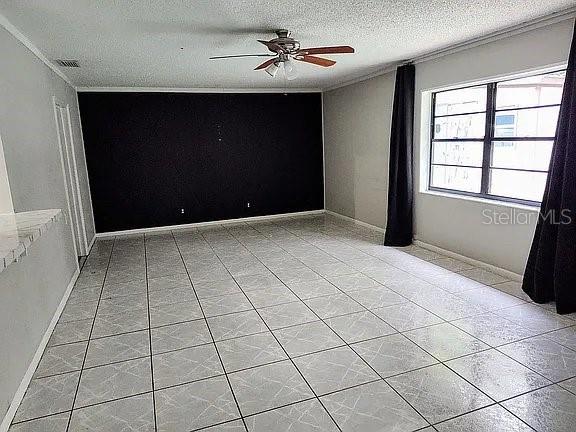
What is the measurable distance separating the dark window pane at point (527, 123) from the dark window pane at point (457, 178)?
0.53 m

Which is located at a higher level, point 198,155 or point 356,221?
point 198,155

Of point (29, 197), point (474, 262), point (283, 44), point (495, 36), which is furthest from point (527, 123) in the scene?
point (29, 197)

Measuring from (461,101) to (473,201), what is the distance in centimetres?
120

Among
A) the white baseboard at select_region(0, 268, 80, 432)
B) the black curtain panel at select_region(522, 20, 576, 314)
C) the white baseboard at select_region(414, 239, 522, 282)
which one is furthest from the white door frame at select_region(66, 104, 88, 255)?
the black curtain panel at select_region(522, 20, 576, 314)

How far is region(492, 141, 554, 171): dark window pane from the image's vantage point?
11.9ft

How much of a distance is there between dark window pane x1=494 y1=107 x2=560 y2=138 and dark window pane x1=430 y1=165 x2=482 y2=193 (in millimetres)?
527

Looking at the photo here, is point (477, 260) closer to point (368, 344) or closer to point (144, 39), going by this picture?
point (368, 344)

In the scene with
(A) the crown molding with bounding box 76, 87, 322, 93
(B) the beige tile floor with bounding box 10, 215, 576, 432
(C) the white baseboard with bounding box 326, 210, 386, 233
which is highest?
(A) the crown molding with bounding box 76, 87, 322, 93

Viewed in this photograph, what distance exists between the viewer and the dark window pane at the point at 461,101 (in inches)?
168

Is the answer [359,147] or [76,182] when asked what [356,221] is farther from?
[76,182]

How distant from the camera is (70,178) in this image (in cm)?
480

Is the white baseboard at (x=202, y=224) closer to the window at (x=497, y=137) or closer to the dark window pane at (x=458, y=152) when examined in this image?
the window at (x=497, y=137)

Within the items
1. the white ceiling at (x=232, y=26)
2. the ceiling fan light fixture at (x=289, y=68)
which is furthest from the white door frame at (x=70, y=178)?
the ceiling fan light fixture at (x=289, y=68)

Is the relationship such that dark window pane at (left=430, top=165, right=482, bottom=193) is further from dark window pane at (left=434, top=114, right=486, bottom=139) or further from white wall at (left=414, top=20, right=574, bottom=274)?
dark window pane at (left=434, top=114, right=486, bottom=139)
